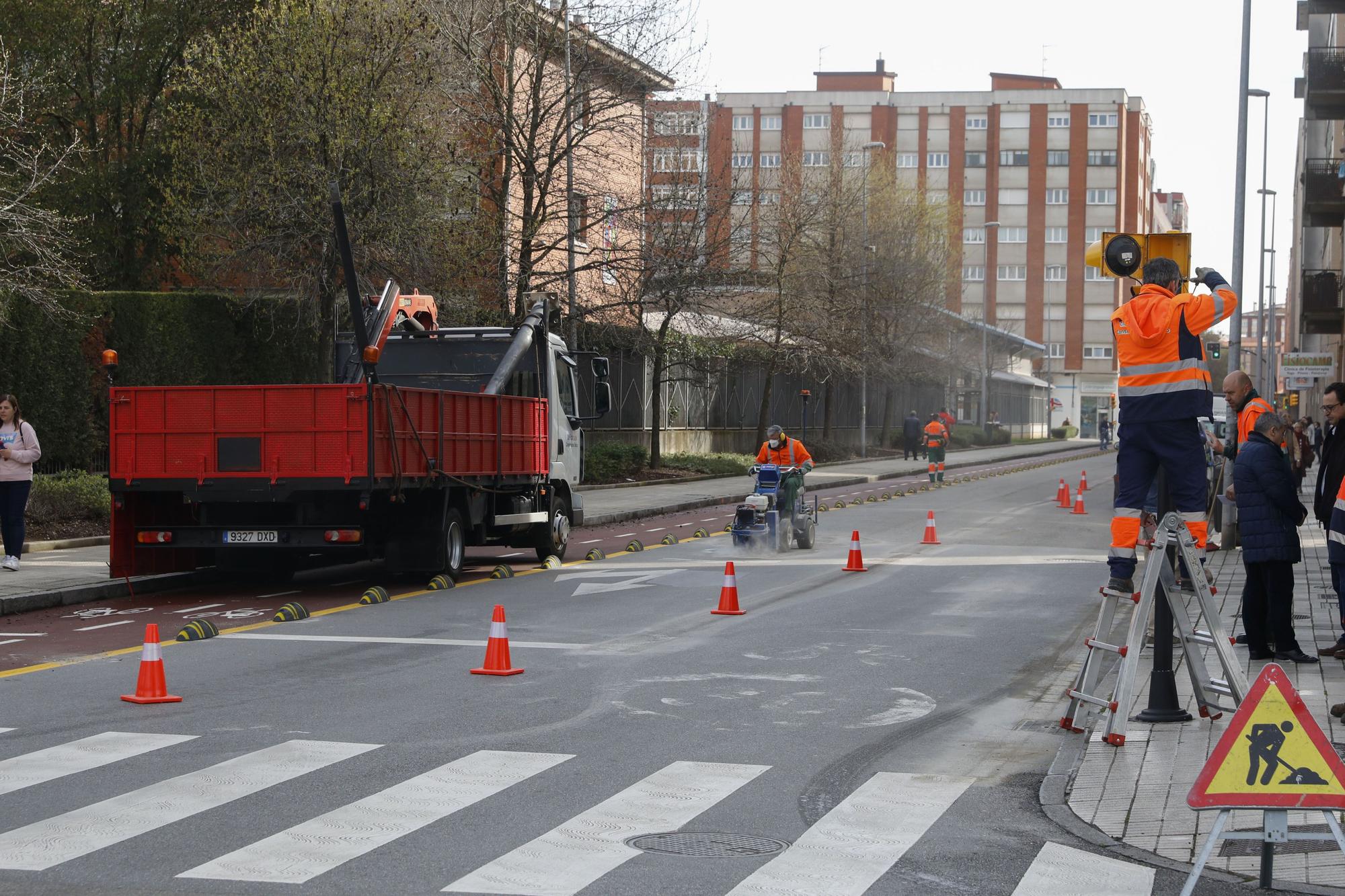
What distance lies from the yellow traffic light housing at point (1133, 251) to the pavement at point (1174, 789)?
2.50m

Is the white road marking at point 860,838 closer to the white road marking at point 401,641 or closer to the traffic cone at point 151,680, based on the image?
the traffic cone at point 151,680

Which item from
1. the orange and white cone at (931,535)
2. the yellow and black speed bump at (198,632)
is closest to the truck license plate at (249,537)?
the yellow and black speed bump at (198,632)

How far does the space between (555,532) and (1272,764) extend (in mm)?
14880

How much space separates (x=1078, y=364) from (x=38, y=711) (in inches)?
4385

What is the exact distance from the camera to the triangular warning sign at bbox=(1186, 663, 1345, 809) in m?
5.29

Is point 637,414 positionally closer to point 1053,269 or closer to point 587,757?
point 587,757

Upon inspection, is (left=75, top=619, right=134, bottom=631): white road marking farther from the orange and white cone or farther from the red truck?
the orange and white cone

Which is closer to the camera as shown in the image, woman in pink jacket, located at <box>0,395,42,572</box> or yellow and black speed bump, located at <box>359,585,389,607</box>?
yellow and black speed bump, located at <box>359,585,389,607</box>

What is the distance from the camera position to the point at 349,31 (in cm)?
2420

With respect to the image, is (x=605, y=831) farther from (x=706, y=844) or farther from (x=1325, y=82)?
(x=1325, y=82)

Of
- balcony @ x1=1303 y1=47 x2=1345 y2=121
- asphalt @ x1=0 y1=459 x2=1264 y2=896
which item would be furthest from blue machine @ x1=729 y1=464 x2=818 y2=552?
balcony @ x1=1303 y1=47 x2=1345 y2=121

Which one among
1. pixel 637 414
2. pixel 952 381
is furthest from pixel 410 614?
pixel 952 381

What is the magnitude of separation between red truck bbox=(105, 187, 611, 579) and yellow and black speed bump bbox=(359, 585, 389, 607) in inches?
→ 21.0

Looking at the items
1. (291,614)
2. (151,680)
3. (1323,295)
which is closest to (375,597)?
(291,614)
